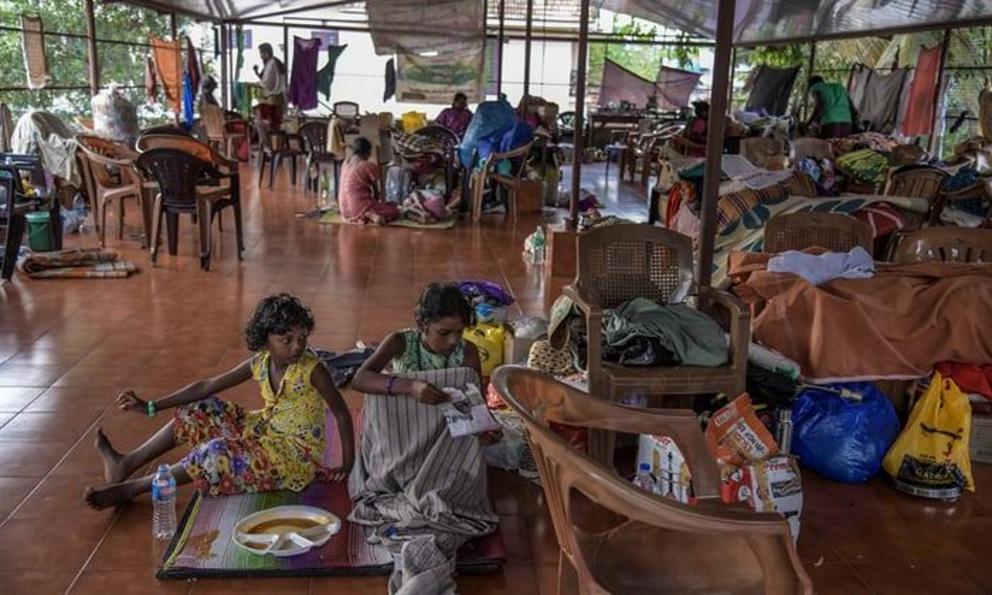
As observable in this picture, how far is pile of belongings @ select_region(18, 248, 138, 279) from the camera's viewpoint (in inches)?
214

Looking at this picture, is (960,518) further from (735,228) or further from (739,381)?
(735,228)

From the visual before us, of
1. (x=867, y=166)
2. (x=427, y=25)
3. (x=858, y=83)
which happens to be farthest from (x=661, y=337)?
(x=858, y=83)

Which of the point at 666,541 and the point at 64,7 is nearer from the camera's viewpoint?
the point at 666,541

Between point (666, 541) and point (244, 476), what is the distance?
55.9 inches

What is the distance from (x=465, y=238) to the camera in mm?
7359

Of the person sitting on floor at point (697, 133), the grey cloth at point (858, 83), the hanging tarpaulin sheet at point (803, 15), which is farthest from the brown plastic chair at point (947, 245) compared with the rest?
the grey cloth at point (858, 83)

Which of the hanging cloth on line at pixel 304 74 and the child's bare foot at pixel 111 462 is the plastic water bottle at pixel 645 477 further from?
the hanging cloth on line at pixel 304 74

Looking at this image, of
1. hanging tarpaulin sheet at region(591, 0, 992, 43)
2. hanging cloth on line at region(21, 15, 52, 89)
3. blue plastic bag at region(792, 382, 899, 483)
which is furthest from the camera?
hanging tarpaulin sheet at region(591, 0, 992, 43)

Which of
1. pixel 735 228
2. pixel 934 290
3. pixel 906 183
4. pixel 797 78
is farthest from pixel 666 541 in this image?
pixel 797 78

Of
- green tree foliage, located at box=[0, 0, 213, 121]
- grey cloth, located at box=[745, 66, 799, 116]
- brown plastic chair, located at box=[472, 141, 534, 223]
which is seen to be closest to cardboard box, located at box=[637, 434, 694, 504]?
brown plastic chair, located at box=[472, 141, 534, 223]

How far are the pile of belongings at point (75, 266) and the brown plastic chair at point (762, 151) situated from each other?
4.89m

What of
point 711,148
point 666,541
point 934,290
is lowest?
point 666,541

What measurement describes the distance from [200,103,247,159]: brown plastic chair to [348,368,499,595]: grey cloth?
8628 millimetres

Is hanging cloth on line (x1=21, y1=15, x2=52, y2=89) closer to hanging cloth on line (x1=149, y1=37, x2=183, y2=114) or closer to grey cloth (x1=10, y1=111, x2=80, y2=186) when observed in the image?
grey cloth (x1=10, y1=111, x2=80, y2=186)
